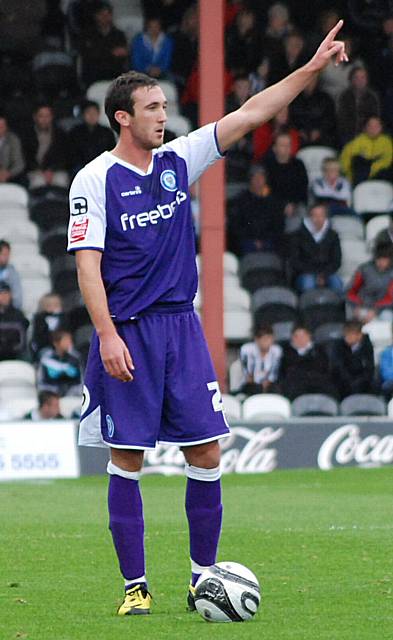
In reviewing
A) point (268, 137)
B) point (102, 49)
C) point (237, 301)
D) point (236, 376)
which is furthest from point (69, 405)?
point (102, 49)

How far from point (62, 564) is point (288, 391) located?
832 cm

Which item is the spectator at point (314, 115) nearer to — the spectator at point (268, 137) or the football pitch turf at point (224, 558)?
the spectator at point (268, 137)

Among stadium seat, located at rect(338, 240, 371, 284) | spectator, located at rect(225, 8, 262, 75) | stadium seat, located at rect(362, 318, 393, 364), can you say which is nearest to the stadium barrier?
stadium seat, located at rect(362, 318, 393, 364)

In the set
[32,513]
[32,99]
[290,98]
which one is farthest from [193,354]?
[32,99]

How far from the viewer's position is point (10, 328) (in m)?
16.7

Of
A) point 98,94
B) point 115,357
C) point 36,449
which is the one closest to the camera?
point 115,357

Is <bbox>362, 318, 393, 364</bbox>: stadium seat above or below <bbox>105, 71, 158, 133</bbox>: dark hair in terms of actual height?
below

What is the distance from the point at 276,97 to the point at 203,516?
64.9 inches

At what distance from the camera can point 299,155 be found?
64.3ft

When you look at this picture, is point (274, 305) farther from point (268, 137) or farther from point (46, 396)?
point (46, 396)

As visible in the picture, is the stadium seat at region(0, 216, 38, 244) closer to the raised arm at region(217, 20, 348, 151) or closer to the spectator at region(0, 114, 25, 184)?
the spectator at region(0, 114, 25, 184)

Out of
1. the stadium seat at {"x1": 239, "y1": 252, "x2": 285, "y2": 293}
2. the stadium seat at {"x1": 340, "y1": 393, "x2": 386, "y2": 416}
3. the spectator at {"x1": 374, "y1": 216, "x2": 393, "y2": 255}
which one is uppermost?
the spectator at {"x1": 374, "y1": 216, "x2": 393, "y2": 255}

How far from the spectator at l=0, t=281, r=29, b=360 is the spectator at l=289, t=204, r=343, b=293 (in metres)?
3.10

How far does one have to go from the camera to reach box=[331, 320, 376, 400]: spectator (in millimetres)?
16734
